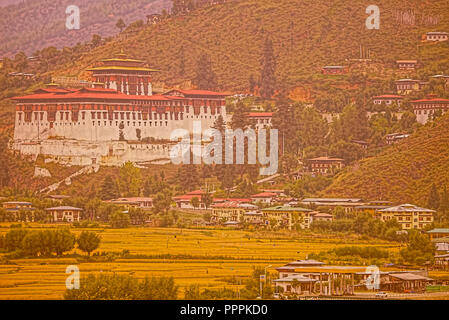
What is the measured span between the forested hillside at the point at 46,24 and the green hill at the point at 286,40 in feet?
36.3

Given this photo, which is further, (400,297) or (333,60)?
(333,60)

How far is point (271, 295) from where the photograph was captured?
2122 inches

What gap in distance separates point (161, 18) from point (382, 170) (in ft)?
138

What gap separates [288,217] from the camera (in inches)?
2889

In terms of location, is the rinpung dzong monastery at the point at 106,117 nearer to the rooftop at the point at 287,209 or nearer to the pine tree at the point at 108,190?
the pine tree at the point at 108,190

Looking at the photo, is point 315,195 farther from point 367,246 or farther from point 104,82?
point 104,82

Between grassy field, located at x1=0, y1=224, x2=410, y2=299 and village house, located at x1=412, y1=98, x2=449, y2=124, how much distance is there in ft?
68.6

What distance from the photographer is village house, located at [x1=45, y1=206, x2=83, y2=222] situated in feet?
243

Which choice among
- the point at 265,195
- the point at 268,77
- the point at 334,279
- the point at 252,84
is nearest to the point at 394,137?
the point at 265,195

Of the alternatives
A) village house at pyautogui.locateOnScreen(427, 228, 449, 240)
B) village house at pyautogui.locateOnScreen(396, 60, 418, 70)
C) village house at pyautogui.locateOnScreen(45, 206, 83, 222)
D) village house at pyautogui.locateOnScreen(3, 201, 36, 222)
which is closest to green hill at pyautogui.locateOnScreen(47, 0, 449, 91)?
village house at pyautogui.locateOnScreen(396, 60, 418, 70)

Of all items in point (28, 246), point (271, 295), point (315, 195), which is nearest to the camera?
point (271, 295)

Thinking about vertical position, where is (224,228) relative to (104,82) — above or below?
below

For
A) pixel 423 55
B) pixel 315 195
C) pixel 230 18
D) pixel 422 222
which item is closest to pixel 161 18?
pixel 230 18

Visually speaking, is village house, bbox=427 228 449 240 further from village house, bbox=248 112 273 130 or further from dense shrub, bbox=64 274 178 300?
village house, bbox=248 112 273 130
